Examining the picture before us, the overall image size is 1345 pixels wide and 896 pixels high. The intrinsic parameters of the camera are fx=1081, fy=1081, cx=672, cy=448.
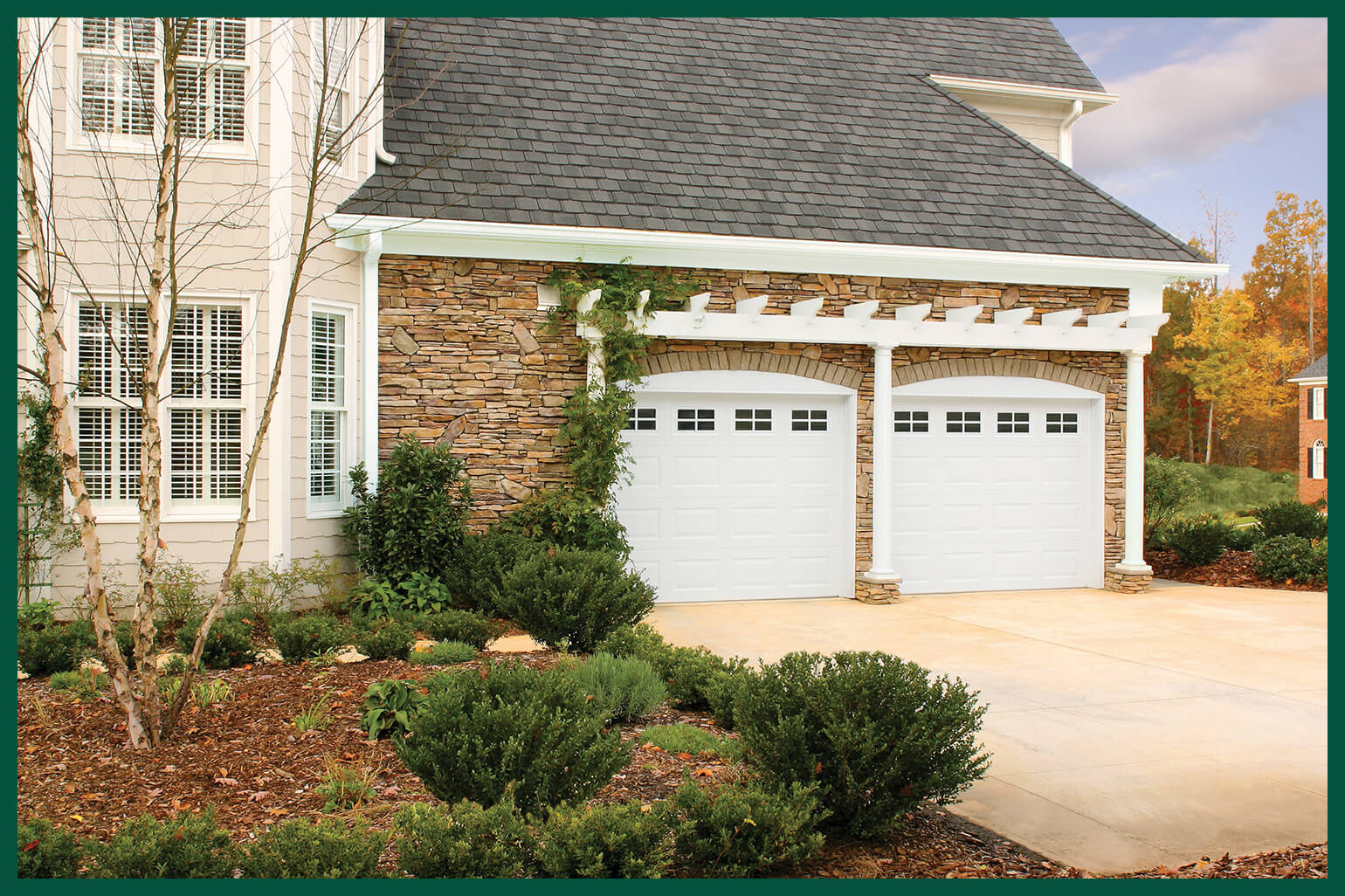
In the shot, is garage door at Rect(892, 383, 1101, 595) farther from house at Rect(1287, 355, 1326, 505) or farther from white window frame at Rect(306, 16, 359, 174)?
house at Rect(1287, 355, 1326, 505)

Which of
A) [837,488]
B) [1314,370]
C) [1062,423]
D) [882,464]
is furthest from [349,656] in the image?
[1314,370]

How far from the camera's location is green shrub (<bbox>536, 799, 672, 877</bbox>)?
356 centimetres

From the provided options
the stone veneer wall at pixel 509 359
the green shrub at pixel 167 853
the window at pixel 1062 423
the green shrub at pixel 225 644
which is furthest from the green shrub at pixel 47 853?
the window at pixel 1062 423

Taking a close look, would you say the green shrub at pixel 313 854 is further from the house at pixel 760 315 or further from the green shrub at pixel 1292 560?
the green shrub at pixel 1292 560

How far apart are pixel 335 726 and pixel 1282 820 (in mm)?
4339

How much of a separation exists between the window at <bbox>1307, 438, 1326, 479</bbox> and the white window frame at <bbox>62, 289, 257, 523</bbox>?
31.8 m

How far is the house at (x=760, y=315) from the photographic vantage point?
10180 mm

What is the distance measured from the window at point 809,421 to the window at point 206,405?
5.48m

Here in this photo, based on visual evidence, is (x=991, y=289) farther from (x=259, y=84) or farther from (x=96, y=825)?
(x=96, y=825)

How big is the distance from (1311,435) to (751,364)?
27493 mm

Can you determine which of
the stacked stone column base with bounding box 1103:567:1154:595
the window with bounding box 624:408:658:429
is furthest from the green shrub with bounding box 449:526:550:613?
the stacked stone column base with bounding box 1103:567:1154:595

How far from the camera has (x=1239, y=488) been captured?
31500 mm

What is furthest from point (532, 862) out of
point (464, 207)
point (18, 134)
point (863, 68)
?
point (863, 68)

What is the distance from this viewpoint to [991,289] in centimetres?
1180
